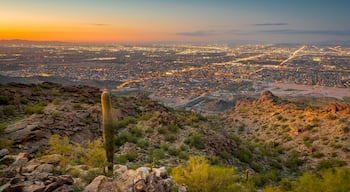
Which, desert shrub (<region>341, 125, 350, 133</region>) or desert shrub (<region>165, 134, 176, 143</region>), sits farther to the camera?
desert shrub (<region>341, 125, 350, 133</region>)

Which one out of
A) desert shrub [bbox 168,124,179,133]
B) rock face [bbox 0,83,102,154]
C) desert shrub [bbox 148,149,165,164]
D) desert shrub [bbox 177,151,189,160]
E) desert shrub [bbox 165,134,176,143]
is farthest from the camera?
desert shrub [bbox 168,124,179,133]

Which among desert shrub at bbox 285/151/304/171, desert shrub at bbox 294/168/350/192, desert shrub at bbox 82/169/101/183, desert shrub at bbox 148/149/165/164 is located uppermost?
desert shrub at bbox 82/169/101/183

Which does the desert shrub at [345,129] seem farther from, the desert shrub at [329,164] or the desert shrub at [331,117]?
the desert shrub at [329,164]

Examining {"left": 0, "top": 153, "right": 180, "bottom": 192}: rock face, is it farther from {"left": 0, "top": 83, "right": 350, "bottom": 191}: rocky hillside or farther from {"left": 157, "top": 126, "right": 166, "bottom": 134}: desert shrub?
{"left": 157, "top": 126, "right": 166, "bottom": 134}: desert shrub

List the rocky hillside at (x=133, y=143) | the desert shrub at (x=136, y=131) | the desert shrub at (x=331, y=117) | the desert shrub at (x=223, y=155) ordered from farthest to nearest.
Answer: the desert shrub at (x=331, y=117)
the desert shrub at (x=136, y=131)
the desert shrub at (x=223, y=155)
the rocky hillside at (x=133, y=143)

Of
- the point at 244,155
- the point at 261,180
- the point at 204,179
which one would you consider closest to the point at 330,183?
the point at 261,180

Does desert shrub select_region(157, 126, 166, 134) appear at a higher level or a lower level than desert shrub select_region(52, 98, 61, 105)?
lower

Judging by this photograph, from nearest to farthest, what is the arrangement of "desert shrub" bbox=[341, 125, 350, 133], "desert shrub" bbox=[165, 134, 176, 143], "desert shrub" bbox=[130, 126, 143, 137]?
"desert shrub" bbox=[165, 134, 176, 143], "desert shrub" bbox=[130, 126, 143, 137], "desert shrub" bbox=[341, 125, 350, 133]

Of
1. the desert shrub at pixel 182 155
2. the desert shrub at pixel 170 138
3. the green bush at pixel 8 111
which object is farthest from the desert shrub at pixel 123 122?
the green bush at pixel 8 111

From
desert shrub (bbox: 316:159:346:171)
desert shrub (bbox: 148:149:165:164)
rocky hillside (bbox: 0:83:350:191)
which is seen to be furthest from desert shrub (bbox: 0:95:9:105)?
desert shrub (bbox: 316:159:346:171)

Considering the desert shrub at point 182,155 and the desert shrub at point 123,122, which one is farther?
the desert shrub at point 123,122

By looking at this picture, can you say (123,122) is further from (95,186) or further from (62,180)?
(95,186)

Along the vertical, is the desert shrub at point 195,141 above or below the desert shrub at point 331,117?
below
